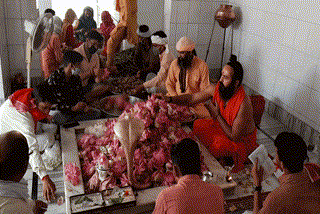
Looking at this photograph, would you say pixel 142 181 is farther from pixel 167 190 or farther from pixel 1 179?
pixel 1 179

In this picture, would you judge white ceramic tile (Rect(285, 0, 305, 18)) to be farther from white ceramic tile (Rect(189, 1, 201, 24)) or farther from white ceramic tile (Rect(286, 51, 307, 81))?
white ceramic tile (Rect(189, 1, 201, 24))

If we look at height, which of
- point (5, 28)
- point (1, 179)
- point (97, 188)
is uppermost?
point (5, 28)

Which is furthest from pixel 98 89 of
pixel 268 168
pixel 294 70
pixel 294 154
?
pixel 294 154

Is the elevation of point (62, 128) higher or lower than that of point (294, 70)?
lower

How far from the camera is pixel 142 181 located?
339cm

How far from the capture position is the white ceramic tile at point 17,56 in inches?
231

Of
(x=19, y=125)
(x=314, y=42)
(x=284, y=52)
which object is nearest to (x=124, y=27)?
(x=284, y=52)

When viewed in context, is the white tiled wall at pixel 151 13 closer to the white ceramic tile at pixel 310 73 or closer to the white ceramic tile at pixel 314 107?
the white ceramic tile at pixel 310 73

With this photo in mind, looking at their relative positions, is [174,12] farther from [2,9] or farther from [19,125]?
[19,125]

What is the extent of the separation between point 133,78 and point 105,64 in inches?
41.3

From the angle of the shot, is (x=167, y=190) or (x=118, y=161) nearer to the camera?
(x=167, y=190)

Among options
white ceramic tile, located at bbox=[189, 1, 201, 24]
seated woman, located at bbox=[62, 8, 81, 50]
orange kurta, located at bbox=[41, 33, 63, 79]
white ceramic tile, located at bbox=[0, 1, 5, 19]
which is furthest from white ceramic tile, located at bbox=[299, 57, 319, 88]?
white ceramic tile, located at bbox=[0, 1, 5, 19]

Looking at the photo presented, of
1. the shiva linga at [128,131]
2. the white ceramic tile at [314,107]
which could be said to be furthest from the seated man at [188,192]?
the white ceramic tile at [314,107]

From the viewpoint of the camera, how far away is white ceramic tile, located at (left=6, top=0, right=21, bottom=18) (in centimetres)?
555
